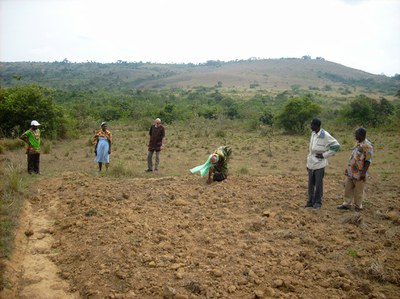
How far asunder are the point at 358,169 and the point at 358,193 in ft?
1.42

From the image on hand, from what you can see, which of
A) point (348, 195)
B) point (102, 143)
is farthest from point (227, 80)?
point (348, 195)

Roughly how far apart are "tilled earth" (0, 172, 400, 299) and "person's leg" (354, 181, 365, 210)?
0.20m

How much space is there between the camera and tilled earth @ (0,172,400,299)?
3705mm

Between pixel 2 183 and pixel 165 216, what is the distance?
334 centimetres

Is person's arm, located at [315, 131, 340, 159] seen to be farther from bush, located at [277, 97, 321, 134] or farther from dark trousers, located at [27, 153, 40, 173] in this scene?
bush, located at [277, 97, 321, 134]

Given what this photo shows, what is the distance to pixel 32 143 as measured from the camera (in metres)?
7.96

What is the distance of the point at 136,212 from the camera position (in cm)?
559

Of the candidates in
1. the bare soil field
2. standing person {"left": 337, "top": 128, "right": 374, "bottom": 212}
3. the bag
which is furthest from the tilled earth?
the bag

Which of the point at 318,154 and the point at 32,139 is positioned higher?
the point at 318,154

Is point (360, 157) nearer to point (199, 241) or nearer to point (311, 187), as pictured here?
point (311, 187)

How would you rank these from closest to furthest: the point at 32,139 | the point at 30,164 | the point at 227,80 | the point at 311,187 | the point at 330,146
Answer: the point at 330,146
the point at 311,187
the point at 32,139
the point at 30,164
the point at 227,80

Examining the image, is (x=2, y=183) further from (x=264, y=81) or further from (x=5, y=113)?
(x=264, y=81)

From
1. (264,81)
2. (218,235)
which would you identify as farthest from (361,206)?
(264,81)

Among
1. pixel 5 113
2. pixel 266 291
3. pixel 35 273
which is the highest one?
pixel 5 113
